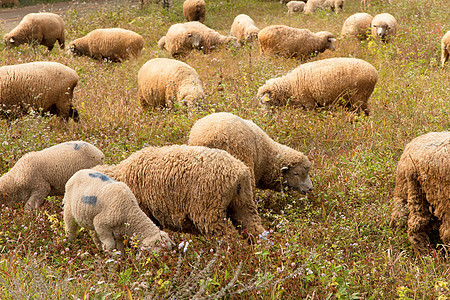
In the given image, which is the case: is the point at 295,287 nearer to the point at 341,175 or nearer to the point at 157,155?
the point at 157,155

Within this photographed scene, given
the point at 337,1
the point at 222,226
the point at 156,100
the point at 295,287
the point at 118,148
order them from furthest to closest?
the point at 337,1, the point at 156,100, the point at 118,148, the point at 222,226, the point at 295,287

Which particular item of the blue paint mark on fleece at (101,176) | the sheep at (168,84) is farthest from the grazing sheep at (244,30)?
the blue paint mark on fleece at (101,176)

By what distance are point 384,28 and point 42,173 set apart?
33.4 ft

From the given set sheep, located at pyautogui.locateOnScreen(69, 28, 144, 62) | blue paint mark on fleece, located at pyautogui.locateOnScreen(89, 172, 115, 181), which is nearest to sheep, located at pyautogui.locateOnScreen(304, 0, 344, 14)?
sheep, located at pyautogui.locateOnScreen(69, 28, 144, 62)

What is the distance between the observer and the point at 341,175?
19.2 ft

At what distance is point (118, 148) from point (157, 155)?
6.45 ft

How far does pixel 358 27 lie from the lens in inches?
533

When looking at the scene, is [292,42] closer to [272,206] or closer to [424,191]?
[272,206]

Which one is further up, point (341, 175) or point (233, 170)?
point (233, 170)

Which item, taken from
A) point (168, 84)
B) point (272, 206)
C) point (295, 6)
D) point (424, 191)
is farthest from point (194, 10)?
point (424, 191)

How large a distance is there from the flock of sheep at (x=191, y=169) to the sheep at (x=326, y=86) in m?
0.02

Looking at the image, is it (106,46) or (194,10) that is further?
Result: (194,10)

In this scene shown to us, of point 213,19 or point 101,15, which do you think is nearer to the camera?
point 101,15

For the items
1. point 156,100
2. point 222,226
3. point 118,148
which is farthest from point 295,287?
point 156,100
